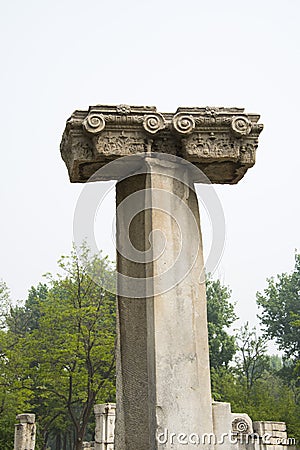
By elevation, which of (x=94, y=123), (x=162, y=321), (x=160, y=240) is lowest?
(x=162, y=321)

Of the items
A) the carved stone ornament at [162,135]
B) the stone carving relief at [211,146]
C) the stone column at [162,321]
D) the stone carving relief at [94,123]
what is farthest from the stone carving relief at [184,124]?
the stone carving relief at [94,123]

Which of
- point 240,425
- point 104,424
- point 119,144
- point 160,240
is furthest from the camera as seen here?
point 240,425

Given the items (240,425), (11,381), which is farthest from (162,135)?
(11,381)

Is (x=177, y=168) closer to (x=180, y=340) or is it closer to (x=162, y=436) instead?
(x=180, y=340)

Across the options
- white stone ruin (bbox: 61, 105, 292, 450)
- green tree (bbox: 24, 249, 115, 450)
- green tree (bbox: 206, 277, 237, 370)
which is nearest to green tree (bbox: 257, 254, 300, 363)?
green tree (bbox: 206, 277, 237, 370)

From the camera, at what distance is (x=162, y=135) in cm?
523

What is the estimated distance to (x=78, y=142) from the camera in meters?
5.15

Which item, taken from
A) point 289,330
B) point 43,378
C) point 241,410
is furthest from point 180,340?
point 289,330

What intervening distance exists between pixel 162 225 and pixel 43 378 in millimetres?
18689

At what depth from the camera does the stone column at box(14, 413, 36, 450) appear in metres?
20.4

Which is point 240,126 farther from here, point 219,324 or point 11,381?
point 219,324

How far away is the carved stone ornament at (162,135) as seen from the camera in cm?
509

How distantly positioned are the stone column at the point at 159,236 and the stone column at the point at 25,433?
53.9 ft

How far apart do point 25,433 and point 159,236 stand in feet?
57.2
